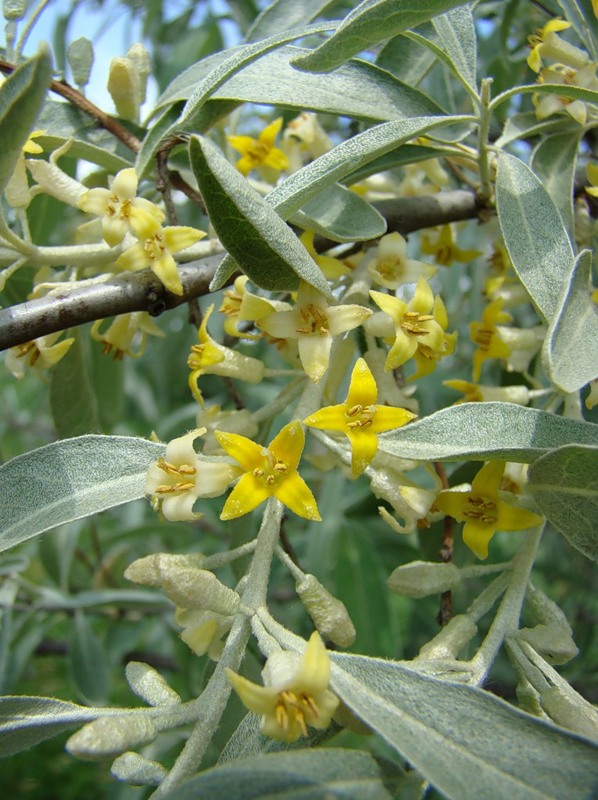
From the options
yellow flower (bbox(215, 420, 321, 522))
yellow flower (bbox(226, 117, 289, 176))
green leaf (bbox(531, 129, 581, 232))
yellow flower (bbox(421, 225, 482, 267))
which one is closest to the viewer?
yellow flower (bbox(215, 420, 321, 522))

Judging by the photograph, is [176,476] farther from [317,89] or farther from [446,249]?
[446,249]

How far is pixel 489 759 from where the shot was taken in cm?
80

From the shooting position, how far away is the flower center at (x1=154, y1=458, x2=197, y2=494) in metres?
1.04

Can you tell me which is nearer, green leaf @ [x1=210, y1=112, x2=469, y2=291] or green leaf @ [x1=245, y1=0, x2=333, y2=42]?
green leaf @ [x1=210, y1=112, x2=469, y2=291]

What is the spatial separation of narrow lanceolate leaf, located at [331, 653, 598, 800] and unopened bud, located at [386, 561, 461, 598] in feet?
0.76

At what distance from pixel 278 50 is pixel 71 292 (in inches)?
21.2

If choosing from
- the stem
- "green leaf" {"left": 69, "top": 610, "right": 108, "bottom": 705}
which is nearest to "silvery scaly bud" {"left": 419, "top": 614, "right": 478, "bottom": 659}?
the stem

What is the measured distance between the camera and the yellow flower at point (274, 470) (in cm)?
101

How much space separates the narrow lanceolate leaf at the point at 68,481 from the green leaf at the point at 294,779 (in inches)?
15.0

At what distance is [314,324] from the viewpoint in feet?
3.63

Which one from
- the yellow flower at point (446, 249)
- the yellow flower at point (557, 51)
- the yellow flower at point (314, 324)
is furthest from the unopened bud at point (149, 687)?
the yellow flower at point (557, 51)

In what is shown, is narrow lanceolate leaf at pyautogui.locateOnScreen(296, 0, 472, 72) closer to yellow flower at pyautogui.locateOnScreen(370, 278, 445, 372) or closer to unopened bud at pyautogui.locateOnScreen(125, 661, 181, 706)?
yellow flower at pyautogui.locateOnScreen(370, 278, 445, 372)

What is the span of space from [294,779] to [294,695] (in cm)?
8

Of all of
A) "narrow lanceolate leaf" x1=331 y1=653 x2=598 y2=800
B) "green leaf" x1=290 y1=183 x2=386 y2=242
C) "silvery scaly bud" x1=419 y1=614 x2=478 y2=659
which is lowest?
"silvery scaly bud" x1=419 y1=614 x2=478 y2=659
